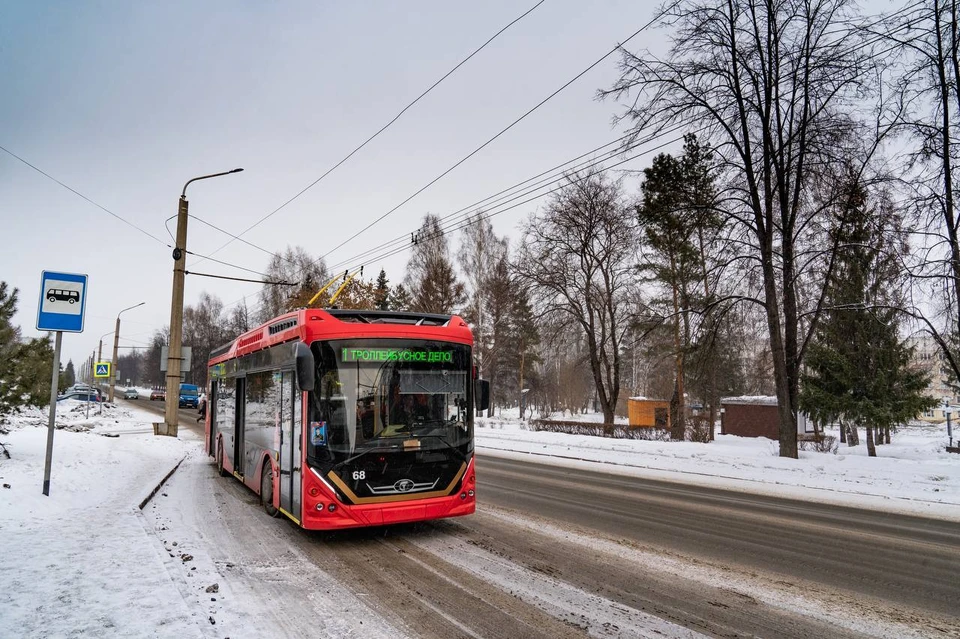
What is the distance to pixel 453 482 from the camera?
24.2 ft

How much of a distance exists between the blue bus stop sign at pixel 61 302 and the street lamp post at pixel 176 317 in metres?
10.7

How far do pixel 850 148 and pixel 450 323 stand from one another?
50.3ft

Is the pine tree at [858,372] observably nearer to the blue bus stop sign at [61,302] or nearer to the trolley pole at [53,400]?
the blue bus stop sign at [61,302]

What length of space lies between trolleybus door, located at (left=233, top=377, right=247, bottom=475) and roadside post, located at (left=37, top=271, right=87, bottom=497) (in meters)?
3.00

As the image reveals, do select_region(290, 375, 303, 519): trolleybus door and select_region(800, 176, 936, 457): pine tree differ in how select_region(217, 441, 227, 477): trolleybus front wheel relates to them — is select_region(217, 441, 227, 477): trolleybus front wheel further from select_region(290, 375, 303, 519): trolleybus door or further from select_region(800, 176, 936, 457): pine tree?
select_region(800, 176, 936, 457): pine tree

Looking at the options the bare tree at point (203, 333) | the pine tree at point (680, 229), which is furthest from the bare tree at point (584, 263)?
the bare tree at point (203, 333)

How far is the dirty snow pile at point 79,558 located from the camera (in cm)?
408

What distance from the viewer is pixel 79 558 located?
553cm

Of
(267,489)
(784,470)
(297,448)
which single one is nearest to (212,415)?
(267,489)

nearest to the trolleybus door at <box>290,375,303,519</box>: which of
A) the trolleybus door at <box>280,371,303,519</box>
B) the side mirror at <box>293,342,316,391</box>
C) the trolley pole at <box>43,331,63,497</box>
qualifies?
the trolleybus door at <box>280,371,303,519</box>

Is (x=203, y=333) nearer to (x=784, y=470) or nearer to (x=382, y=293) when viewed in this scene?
(x=382, y=293)

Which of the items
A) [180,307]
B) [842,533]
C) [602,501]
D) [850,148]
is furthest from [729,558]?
[180,307]

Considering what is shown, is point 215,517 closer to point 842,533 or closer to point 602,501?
point 602,501

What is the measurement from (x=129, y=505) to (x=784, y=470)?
1551 cm
